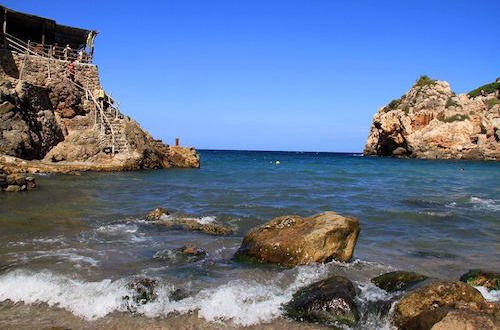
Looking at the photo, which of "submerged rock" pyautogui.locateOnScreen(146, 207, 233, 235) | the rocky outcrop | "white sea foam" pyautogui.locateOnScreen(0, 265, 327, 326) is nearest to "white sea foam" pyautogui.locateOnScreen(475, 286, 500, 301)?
"white sea foam" pyautogui.locateOnScreen(0, 265, 327, 326)

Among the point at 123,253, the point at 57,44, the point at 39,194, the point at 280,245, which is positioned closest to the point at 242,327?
the point at 280,245

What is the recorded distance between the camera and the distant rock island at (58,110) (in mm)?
26656

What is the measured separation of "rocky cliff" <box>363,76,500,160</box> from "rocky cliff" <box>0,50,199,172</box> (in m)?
53.7

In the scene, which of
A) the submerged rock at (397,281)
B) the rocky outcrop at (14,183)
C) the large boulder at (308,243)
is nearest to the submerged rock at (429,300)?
the submerged rock at (397,281)

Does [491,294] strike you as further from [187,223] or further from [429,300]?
[187,223]

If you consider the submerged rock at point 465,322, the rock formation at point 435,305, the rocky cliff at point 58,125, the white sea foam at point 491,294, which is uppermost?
the rocky cliff at point 58,125

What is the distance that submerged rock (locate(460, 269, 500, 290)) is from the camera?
A: 6676 mm

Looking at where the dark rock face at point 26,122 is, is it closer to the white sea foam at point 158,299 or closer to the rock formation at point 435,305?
the white sea foam at point 158,299

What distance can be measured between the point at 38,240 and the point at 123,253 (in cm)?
236

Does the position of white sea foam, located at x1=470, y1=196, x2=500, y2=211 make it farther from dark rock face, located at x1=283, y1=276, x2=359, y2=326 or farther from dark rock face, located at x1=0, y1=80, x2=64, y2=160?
dark rock face, located at x1=0, y1=80, x2=64, y2=160

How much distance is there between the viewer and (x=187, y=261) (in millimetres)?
8320

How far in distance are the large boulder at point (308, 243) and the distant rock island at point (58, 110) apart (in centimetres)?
2150

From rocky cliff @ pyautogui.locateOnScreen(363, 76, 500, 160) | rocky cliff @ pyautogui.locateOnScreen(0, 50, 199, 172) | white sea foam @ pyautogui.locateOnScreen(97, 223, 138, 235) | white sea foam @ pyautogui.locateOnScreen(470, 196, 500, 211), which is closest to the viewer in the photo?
white sea foam @ pyautogui.locateOnScreen(97, 223, 138, 235)

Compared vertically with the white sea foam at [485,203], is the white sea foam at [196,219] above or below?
below
